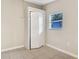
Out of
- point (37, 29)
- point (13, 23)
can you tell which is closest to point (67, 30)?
point (37, 29)

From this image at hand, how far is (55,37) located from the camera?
3570mm

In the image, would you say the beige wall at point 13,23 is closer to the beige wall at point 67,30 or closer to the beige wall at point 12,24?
the beige wall at point 12,24

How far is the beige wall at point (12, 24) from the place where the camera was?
335 centimetres

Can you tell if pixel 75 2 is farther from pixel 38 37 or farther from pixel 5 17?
pixel 5 17

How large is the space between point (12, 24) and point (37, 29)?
3.64 ft

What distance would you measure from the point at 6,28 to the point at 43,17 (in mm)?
1737

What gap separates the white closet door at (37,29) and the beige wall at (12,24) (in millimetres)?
567

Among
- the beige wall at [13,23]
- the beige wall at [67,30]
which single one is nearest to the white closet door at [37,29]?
the beige wall at [13,23]

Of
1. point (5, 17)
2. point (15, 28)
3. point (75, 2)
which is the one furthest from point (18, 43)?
point (75, 2)

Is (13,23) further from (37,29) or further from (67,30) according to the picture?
(67,30)

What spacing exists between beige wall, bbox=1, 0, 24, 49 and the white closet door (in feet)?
1.86

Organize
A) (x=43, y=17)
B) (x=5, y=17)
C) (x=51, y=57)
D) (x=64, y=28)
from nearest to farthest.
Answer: (x=51, y=57)
(x=64, y=28)
(x=5, y=17)
(x=43, y=17)

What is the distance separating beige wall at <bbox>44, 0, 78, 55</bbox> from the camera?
109 inches

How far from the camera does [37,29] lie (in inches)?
147
